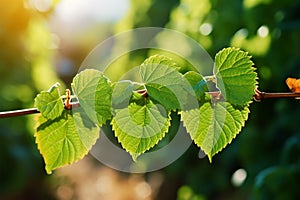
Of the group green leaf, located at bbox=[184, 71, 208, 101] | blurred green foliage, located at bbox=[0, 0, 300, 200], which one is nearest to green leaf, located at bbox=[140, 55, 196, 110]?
green leaf, located at bbox=[184, 71, 208, 101]

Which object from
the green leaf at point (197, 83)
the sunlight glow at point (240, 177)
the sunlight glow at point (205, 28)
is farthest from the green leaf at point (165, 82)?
the sunlight glow at point (205, 28)

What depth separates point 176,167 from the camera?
2.97m

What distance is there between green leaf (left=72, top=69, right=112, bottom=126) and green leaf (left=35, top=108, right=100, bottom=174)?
0.04ft

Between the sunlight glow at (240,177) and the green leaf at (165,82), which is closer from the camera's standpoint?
the green leaf at (165,82)

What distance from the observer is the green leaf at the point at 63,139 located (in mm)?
319

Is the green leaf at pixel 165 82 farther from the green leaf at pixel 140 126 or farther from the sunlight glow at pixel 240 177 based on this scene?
the sunlight glow at pixel 240 177

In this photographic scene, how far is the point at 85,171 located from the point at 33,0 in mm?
2422

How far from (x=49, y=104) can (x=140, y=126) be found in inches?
2.1

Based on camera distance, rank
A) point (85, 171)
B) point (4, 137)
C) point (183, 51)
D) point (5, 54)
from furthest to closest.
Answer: point (85, 171)
point (5, 54)
point (4, 137)
point (183, 51)

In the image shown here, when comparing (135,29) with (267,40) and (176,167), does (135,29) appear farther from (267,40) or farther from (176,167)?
(267,40)

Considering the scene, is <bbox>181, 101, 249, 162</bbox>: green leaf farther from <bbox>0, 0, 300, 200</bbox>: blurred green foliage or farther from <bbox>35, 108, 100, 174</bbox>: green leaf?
<bbox>0, 0, 300, 200</bbox>: blurred green foliage

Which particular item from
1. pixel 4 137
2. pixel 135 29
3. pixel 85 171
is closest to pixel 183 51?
pixel 4 137

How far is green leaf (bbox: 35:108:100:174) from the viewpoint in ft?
1.05

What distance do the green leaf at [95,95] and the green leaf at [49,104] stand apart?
14mm
